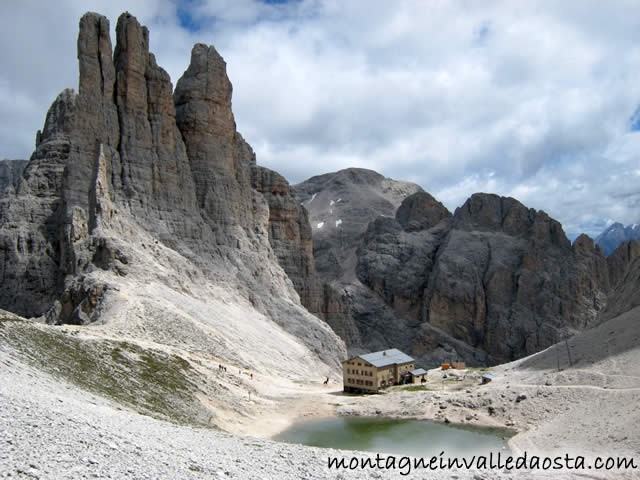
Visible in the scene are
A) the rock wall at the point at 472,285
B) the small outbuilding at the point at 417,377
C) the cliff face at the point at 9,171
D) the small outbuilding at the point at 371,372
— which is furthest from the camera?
the cliff face at the point at 9,171

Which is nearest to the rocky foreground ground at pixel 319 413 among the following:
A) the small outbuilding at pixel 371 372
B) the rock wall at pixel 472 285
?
the small outbuilding at pixel 371 372

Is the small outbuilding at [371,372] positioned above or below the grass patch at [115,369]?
above

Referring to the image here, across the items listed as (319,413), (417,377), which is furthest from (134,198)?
(417,377)

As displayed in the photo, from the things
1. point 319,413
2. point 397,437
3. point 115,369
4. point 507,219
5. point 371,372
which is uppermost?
point 507,219

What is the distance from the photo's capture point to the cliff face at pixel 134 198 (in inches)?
2591

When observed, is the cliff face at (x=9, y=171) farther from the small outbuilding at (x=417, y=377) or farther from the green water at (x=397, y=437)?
the green water at (x=397, y=437)

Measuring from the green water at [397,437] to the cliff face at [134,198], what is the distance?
77.2ft

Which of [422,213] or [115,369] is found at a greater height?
[422,213]

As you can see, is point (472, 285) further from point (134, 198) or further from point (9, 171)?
point (9, 171)

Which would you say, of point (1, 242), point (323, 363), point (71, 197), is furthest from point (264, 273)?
point (1, 242)

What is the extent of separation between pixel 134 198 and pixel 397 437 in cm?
5014

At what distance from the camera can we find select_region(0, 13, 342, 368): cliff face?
6581 cm

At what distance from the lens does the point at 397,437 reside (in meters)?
45.0

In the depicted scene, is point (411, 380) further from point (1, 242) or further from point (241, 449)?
point (1, 242)
